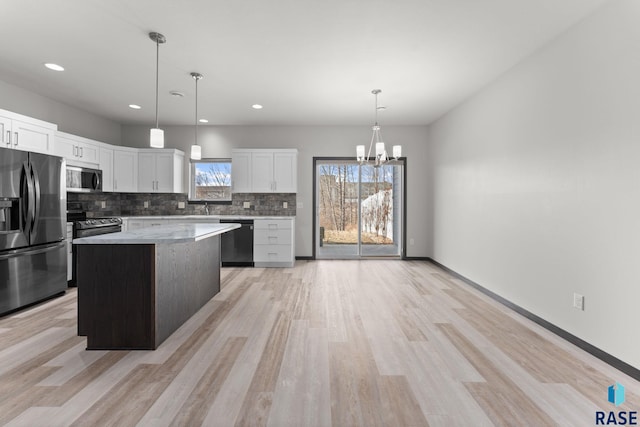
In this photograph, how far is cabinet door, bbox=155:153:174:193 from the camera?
5.66m

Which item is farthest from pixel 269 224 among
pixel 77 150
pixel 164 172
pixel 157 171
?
pixel 77 150

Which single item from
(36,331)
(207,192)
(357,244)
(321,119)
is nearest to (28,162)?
(36,331)

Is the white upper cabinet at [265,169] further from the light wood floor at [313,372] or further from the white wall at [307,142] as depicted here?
the light wood floor at [313,372]

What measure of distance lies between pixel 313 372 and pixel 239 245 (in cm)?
377

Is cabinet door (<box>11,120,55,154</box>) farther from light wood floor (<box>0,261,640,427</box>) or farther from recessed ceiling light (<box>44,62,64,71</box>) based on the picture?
light wood floor (<box>0,261,640,427</box>)

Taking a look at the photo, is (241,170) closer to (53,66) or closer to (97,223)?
(97,223)

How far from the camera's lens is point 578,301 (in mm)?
2514

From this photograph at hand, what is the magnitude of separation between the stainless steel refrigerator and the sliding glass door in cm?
405

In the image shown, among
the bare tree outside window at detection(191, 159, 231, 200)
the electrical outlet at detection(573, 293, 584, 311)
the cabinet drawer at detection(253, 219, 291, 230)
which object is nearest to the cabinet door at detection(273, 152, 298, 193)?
the cabinet drawer at detection(253, 219, 291, 230)

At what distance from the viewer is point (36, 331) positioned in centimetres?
272

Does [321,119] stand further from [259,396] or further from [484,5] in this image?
[259,396]

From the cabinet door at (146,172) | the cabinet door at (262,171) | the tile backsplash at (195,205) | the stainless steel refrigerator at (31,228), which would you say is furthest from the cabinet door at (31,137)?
the cabinet door at (262,171)

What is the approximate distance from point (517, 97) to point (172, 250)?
382cm

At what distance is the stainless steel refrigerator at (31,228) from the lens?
3070 mm
